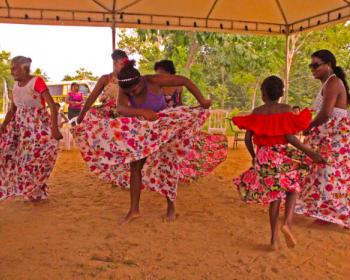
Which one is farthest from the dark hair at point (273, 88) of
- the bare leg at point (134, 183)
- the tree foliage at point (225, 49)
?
the tree foliage at point (225, 49)

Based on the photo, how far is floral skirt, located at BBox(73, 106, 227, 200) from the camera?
3.63 m

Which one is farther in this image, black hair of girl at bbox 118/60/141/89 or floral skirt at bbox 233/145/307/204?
black hair of girl at bbox 118/60/141/89

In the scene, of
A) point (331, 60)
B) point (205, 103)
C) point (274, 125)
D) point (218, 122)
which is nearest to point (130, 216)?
point (205, 103)

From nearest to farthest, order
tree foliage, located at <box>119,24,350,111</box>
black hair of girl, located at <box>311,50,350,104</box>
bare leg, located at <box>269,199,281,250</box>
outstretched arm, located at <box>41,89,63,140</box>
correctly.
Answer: bare leg, located at <box>269,199,281,250</box>, black hair of girl, located at <box>311,50,350,104</box>, outstretched arm, located at <box>41,89,63,140</box>, tree foliage, located at <box>119,24,350,111</box>

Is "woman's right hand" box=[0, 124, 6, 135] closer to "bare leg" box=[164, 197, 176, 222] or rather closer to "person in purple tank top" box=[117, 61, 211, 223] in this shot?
"person in purple tank top" box=[117, 61, 211, 223]

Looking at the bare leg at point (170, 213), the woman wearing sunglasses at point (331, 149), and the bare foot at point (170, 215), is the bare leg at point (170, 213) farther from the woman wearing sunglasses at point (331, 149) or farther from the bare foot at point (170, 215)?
the woman wearing sunglasses at point (331, 149)

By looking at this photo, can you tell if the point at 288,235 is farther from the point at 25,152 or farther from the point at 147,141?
the point at 25,152

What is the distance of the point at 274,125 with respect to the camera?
3.03 meters

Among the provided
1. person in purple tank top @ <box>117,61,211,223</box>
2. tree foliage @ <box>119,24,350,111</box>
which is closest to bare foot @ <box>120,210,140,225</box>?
person in purple tank top @ <box>117,61,211,223</box>

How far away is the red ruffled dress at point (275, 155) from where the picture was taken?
3010mm

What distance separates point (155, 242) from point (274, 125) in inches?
57.2

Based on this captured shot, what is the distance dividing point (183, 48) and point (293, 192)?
12779 mm

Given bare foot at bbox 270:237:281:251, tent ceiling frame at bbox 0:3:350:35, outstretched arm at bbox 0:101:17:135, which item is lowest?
bare foot at bbox 270:237:281:251

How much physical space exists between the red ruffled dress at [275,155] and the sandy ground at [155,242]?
521 millimetres
